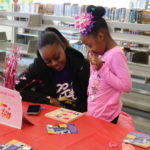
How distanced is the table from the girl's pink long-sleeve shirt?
0.22 m

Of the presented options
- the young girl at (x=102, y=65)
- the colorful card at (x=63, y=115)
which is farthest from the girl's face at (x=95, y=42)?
the colorful card at (x=63, y=115)

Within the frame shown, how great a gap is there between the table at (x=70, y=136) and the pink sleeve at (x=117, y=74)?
0.25m

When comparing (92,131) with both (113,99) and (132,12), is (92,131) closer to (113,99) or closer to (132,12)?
(113,99)

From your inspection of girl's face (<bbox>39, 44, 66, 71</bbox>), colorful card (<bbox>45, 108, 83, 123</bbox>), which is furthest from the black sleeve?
colorful card (<bbox>45, 108, 83, 123</bbox>)

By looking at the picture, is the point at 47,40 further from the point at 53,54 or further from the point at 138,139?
the point at 138,139

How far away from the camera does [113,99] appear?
1660 mm

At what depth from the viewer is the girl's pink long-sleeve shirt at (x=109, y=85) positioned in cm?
156

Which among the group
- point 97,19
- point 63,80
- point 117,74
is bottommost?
point 63,80

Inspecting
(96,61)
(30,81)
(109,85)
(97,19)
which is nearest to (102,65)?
(96,61)

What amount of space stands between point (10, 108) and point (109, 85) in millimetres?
621

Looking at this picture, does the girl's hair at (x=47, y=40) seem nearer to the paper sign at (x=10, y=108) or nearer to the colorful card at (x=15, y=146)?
the paper sign at (x=10, y=108)

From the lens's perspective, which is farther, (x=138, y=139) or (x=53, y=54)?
(x=53, y=54)

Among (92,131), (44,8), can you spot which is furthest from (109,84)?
(44,8)

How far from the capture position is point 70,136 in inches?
50.4
